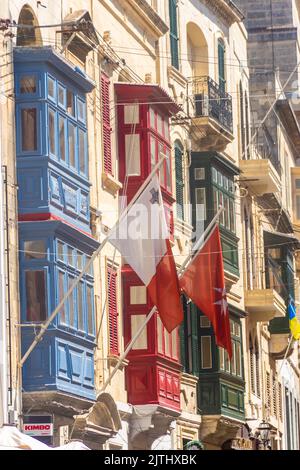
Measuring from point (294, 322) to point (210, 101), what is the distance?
10.9 m

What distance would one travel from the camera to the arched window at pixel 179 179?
45594mm

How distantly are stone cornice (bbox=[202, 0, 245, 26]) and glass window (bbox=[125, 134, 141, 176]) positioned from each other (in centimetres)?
1156

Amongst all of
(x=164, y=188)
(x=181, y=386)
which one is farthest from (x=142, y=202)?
(x=181, y=386)

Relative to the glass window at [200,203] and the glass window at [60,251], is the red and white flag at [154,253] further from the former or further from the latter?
→ the glass window at [200,203]

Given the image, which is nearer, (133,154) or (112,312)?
(112,312)

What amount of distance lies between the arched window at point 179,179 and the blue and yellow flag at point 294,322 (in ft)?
36.3

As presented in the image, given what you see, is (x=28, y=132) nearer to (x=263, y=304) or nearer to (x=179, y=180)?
(x=179, y=180)

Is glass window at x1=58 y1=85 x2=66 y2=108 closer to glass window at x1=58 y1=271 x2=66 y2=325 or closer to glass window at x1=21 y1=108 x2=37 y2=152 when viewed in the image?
glass window at x1=21 y1=108 x2=37 y2=152

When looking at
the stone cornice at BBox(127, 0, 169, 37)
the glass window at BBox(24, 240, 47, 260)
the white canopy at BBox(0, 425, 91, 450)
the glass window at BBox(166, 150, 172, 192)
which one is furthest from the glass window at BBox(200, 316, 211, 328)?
the white canopy at BBox(0, 425, 91, 450)

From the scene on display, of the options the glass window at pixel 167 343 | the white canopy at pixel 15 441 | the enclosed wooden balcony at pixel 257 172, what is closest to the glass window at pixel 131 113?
the glass window at pixel 167 343

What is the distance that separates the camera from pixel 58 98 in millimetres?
34344

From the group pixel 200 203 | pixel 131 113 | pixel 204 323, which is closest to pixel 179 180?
pixel 200 203

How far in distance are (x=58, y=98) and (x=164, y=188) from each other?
774 centimetres

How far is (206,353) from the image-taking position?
46688 millimetres
